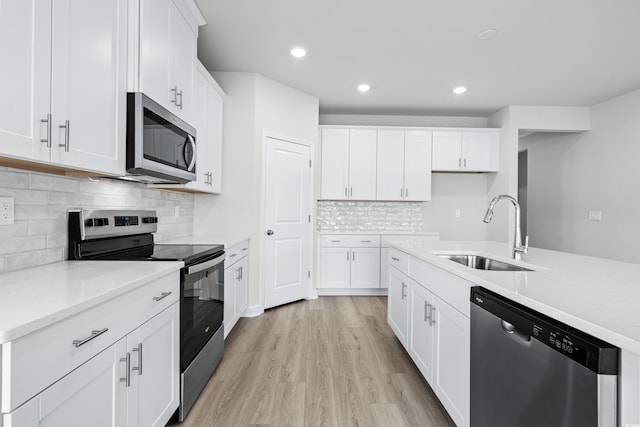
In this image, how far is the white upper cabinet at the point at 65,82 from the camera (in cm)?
105

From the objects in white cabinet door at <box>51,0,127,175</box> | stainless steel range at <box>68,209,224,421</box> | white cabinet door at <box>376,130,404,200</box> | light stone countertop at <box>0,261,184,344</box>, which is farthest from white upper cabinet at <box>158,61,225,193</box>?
white cabinet door at <box>376,130,404,200</box>

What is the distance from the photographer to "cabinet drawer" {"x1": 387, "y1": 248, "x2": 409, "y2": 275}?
8.38ft

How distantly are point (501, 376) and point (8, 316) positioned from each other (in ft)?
5.08

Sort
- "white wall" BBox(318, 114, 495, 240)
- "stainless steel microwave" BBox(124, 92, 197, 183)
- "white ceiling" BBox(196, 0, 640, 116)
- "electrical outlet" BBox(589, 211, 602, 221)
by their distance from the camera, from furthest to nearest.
Result: "white wall" BBox(318, 114, 495, 240)
"electrical outlet" BBox(589, 211, 602, 221)
"white ceiling" BBox(196, 0, 640, 116)
"stainless steel microwave" BBox(124, 92, 197, 183)

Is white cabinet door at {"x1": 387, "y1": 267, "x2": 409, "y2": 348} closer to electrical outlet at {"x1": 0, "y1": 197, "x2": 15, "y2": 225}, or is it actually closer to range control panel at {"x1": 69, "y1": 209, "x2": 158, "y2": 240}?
range control panel at {"x1": 69, "y1": 209, "x2": 158, "y2": 240}

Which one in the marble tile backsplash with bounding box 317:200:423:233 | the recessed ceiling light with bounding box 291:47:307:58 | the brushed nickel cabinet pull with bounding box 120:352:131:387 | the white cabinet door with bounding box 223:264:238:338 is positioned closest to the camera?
the brushed nickel cabinet pull with bounding box 120:352:131:387

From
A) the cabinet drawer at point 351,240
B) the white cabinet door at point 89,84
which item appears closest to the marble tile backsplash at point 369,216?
the cabinet drawer at point 351,240

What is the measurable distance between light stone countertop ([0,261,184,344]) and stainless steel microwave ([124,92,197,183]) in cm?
52

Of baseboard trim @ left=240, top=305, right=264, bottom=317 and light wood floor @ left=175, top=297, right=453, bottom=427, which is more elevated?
baseboard trim @ left=240, top=305, right=264, bottom=317

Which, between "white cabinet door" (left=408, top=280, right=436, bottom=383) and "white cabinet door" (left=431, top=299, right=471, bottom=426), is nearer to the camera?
"white cabinet door" (left=431, top=299, right=471, bottom=426)

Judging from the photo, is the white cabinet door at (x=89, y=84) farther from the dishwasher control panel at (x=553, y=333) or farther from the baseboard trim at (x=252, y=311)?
the baseboard trim at (x=252, y=311)

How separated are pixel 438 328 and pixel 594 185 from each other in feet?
14.0

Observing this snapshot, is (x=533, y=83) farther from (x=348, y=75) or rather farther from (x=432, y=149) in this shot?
(x=348, y=75)

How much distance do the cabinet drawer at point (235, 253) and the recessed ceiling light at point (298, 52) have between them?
1922mm
